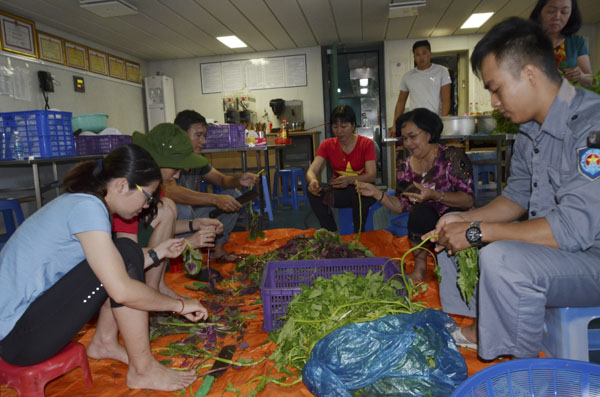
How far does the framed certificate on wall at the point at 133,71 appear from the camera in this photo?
8037 mm

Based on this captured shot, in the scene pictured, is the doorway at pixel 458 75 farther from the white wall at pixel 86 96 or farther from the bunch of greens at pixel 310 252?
the bunch of greens at pixel 310 252

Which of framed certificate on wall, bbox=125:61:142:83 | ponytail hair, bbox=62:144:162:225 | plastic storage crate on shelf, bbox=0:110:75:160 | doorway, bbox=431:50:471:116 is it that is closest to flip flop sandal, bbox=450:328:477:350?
ponytail hair, bbox=62:144:162:225

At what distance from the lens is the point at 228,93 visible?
843 centimetres

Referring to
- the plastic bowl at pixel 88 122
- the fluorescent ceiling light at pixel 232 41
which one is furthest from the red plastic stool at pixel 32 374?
the fluorescent ceiling light at pixel 232 41

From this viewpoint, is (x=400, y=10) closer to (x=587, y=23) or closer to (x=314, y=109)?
(x=314, y=109)

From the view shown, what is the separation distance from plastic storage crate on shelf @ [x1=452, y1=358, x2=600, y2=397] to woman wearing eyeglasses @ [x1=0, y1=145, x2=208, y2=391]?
0.98 metres

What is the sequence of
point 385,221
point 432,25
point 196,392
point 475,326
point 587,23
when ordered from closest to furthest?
point 196,392, point 475,326, point 385,221, point 432,25, point 587,23

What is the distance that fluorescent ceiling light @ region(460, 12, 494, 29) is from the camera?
6.57m

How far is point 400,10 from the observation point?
5945 mm

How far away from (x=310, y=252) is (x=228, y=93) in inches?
257

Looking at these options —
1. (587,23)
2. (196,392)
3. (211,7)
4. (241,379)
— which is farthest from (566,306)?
(587,23)

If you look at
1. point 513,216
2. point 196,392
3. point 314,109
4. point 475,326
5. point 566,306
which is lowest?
point 196,392

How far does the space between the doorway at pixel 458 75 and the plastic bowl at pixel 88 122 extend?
6323mm

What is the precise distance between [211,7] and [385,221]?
4012mm
